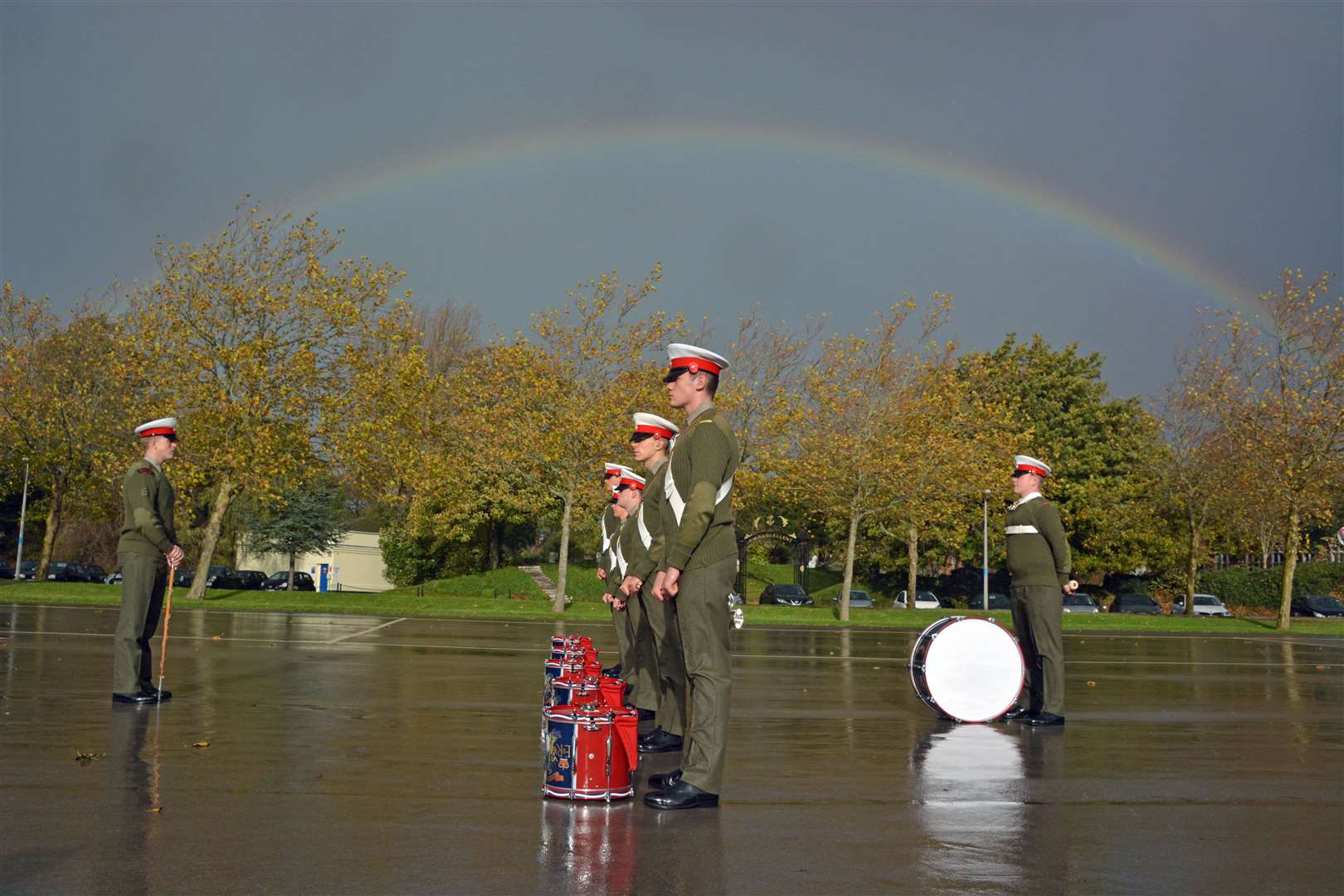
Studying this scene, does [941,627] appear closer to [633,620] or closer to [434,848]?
[633,620]

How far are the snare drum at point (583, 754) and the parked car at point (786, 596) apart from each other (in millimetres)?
50012

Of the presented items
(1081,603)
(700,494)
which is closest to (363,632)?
(700,494)

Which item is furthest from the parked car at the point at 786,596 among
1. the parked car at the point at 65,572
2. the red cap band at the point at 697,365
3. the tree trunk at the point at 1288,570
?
the red cap band at the point at 697,365

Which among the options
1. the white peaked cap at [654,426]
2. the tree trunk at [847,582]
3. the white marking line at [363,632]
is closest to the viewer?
the white peaked cap at [654,426]

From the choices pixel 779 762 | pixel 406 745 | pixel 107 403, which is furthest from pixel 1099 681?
pixel 107 403

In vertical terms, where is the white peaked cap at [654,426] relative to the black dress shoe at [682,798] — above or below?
above

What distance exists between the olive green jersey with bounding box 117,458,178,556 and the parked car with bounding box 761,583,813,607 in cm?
4682

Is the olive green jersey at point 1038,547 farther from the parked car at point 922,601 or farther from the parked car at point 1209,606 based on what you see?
the parked car at point 1209,606

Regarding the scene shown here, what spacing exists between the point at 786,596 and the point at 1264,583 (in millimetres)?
26001

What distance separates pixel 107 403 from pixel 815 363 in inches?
1058

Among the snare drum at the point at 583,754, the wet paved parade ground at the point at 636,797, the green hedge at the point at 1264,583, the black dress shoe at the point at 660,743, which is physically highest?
the green hedge at the point at 1264,583

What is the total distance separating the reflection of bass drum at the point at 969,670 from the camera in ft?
33.5

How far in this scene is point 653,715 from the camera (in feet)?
32.9

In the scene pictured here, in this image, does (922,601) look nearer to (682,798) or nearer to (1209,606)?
(1209,606)
